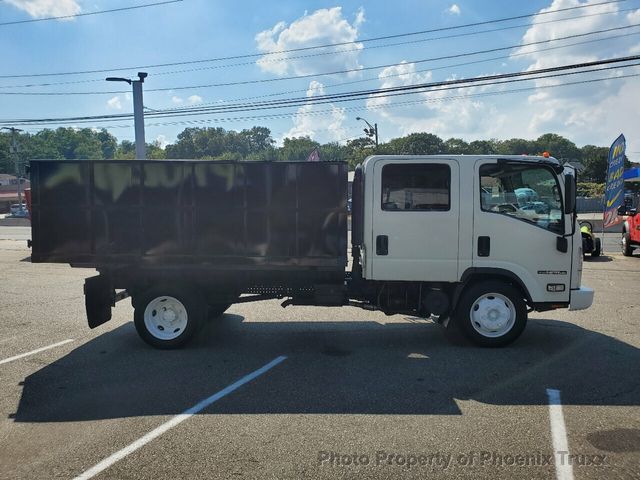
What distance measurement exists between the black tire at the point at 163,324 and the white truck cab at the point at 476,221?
93.3 inches

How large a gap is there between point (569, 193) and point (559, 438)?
3.12m

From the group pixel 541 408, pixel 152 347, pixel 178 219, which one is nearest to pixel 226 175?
pixel 178 219

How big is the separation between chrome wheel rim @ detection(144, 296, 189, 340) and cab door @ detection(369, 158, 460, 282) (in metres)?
2.65

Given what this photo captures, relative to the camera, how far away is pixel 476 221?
6.22 m

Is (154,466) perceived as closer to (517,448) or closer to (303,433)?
(303,433)

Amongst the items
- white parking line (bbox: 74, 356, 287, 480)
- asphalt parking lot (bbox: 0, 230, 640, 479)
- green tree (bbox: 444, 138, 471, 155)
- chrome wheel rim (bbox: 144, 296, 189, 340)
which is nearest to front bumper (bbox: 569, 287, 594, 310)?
asphalt parking lot (bbox: 0, 230, 640, 479)

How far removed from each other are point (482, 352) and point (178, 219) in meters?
4.11

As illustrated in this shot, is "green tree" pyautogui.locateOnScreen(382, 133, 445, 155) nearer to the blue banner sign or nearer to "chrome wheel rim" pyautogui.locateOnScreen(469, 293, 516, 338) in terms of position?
the blue banner sign

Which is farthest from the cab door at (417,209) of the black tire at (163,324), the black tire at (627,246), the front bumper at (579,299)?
the black tire at (627,246)

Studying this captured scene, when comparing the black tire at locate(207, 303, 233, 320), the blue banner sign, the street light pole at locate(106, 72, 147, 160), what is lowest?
the black tire at locate(207, 303, 233, 320)

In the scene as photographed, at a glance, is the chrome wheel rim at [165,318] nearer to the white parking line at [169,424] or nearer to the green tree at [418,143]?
the white parking line at [169,424]

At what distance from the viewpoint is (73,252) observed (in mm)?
6449

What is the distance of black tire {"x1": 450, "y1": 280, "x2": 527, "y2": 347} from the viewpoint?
20.9 feet

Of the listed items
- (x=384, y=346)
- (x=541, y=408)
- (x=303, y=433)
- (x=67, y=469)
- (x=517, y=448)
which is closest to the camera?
(x=67, y=469)
